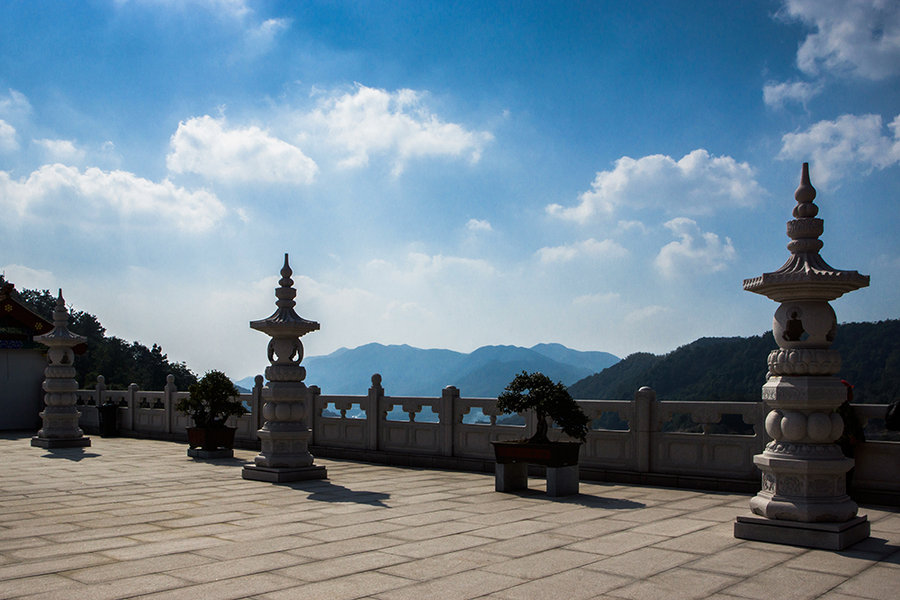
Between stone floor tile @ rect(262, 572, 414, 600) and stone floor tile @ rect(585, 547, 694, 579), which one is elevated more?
stone floor tile @ rect(262, 572, 414, 600)

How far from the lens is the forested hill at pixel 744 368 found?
110 ft

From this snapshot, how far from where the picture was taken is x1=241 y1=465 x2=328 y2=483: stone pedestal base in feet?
33.9

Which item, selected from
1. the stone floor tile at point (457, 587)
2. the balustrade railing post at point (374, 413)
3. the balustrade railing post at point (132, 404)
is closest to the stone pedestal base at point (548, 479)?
the stone floor tile at point (457, 587)

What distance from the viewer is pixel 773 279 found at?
651cm

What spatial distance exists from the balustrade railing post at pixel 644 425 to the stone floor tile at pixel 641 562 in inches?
156

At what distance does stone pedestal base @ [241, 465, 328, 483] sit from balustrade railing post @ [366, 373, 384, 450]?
2313 millimetres

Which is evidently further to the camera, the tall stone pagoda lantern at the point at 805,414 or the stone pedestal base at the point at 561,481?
the stone pedestal base at the point at 561,481

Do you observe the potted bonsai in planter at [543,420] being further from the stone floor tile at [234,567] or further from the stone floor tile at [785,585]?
the stone floor tile at [234,567]

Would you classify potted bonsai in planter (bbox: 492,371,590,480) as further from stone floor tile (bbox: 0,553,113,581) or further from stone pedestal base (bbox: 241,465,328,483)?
stone floor tile (bbox: 0,553,113,581)

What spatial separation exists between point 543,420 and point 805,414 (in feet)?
11.1

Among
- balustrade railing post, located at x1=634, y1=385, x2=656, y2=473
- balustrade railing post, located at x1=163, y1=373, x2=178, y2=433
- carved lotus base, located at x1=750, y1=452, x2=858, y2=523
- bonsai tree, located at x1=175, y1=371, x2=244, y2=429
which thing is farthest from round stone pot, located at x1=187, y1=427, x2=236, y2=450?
carved lotus base, located at x1=750, y1=452, x2=858, y2=523

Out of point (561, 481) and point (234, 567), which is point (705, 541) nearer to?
point (561, 481)

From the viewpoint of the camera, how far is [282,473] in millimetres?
10320

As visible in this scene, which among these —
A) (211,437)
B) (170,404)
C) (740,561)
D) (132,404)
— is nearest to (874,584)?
(740,561)
